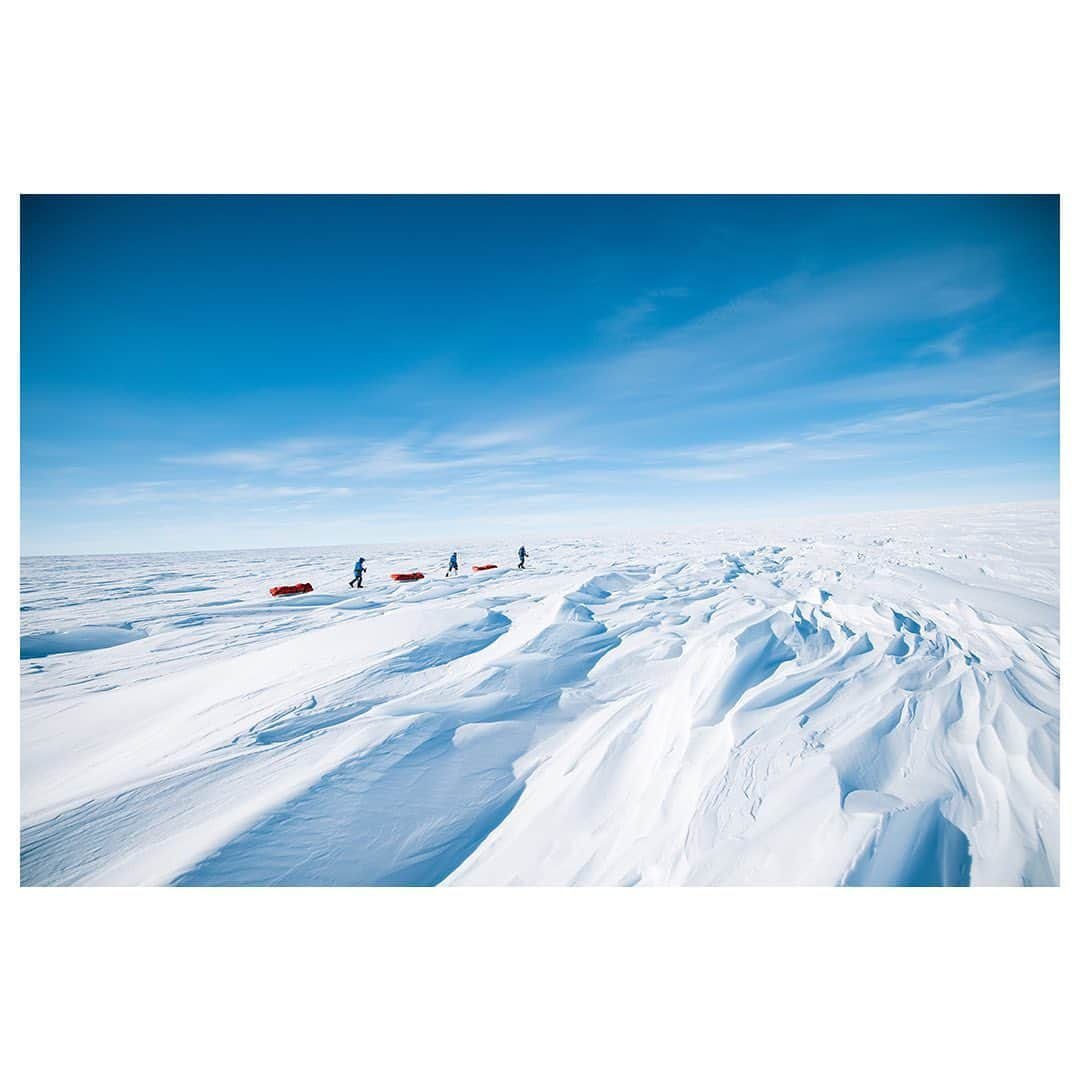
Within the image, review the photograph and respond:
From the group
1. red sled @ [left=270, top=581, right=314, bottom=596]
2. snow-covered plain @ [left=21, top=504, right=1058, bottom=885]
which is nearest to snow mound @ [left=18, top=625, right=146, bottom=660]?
snow-covered plain @ [left=21, top=504, right=1058, bottom=885]

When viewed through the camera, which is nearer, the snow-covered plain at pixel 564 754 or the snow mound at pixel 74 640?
the snow-covered plain at pixel 564 754

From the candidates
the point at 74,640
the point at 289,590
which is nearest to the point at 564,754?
the point at 74,640

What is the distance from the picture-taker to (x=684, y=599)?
522 centimetres

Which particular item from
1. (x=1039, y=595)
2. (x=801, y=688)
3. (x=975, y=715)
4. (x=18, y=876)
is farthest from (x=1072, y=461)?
(x=18, y=876)

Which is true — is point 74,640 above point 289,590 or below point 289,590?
below

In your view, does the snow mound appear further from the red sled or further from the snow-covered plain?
the red sled

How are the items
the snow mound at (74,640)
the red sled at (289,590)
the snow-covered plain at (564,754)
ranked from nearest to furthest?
1. the snow-covered plain at (564,754)
2. the snow mound at (74,640)
3. the red sled at (289,590)

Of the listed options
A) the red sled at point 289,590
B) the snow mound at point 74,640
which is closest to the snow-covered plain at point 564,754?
the snow mound at point 74,640

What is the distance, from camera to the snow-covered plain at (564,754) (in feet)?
5.75

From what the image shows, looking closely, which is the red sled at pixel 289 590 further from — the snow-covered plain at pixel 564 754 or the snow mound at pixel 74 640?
the snow-covered plain at pixel 564 754

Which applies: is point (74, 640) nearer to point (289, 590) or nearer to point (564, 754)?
point (289, 590)

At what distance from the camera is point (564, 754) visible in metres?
2.31

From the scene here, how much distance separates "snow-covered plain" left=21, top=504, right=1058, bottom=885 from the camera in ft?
5.75

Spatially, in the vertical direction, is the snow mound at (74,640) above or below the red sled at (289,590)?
below
